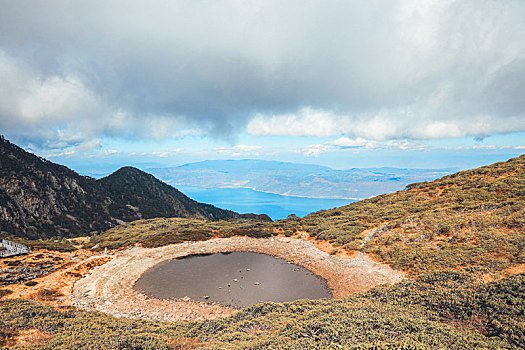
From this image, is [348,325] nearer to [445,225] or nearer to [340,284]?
[340,284]

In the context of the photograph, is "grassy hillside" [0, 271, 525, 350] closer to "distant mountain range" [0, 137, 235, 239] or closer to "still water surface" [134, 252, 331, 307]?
"still water surface" [134, 252, 331, 307]

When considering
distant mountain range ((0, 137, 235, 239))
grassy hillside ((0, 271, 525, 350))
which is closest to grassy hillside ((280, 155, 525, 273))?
grassy hillside ((0, 271, 525, 350))

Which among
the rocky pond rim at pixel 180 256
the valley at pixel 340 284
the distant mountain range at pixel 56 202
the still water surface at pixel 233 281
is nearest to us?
the valley at pixel 340 284

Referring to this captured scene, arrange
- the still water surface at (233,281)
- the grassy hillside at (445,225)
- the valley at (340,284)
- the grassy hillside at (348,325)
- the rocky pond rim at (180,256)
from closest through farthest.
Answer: the grassy hillside at (348,325)
the valley at (340,284)
the rocky pond rim at (180,256)
the grassy hillside at (445,225)
the still water surface at (233,281)

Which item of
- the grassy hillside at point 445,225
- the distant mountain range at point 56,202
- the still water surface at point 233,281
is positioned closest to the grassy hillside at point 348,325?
the still water surface at point 233,281

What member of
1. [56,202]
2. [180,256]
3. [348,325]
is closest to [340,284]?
[348,325]

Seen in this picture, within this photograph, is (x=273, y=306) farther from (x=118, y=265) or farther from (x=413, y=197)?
(x=413, y=197)

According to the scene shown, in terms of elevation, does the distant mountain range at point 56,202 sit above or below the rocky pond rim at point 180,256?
above

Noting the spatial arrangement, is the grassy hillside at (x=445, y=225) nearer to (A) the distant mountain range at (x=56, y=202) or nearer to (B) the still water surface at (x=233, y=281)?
(B) the still water surface at (x=233, y=281)
